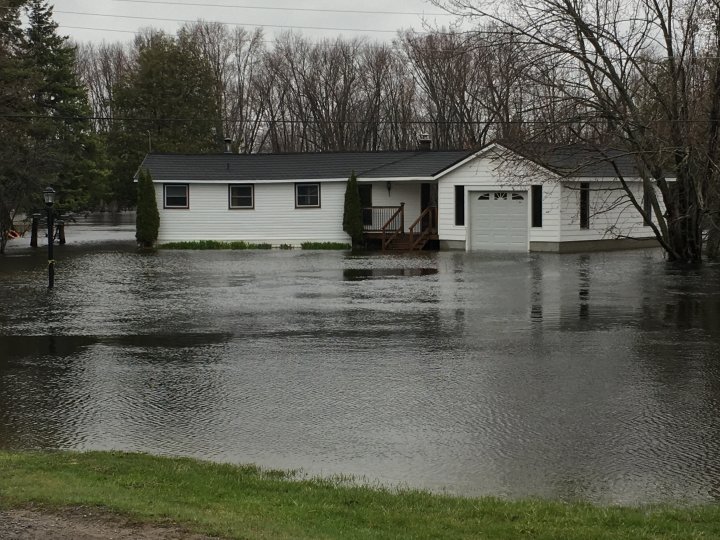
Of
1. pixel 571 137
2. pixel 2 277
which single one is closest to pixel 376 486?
pixel 2 277

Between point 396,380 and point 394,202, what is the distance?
91.0 ft

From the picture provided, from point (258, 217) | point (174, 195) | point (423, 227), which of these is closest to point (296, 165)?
point (258, 217)

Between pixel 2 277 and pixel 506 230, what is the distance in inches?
723

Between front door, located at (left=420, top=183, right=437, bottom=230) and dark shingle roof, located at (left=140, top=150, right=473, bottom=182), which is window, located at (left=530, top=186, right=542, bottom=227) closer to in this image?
dark shingle roof, located at (left=140, top=150, right=473, bottom=182)

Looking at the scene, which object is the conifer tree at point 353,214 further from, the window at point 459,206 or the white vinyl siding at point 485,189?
the window at point 459,206

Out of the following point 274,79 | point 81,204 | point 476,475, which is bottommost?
point 476,475

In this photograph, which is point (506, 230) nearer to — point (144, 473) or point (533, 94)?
point (533, 94)

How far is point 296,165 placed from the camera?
3944cm

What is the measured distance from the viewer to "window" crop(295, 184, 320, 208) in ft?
126

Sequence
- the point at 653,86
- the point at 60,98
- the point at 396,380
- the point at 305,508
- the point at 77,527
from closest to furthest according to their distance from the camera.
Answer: the point at 77,527 < the point at 305,508 < the point at 396,380 < the point at 653,86 < the point at 60,98

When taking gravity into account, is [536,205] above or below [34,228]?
above

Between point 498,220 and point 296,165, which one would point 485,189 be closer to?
point 498,220

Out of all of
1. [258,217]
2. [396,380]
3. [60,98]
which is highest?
[60,98]

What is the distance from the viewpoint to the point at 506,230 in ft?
113
